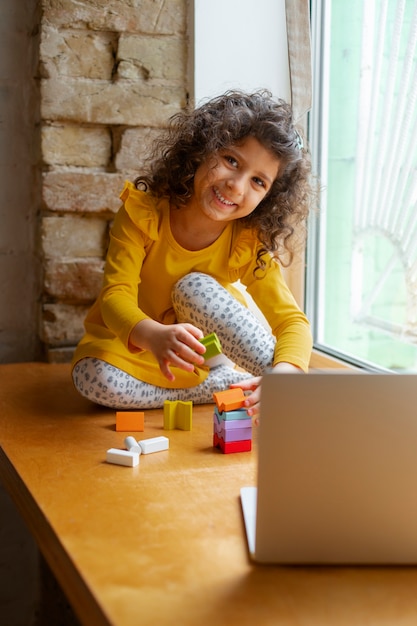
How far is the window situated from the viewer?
5.16 feet

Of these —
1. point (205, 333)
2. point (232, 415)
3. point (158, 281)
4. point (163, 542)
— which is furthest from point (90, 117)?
point (163, 542)

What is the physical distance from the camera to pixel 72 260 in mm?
1714

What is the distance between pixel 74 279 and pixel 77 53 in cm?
48

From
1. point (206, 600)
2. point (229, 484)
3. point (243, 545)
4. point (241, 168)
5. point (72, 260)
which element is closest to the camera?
point (206, 600)

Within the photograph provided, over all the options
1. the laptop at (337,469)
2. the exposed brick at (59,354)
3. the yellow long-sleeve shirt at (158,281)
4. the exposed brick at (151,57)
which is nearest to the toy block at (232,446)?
the yellow long-sleeve shirt at (158,281)

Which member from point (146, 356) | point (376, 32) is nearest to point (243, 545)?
point (146, 356)

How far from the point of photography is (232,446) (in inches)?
Result: 46.5

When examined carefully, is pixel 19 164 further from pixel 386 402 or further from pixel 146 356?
pixel 386 402

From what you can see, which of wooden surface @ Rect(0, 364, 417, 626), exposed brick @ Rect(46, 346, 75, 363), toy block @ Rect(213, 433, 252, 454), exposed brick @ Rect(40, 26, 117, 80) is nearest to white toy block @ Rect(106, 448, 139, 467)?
wooden surface @ Rect(0, 364, 417, 626)

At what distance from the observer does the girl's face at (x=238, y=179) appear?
1.40 meters

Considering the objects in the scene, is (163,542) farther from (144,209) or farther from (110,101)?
(110,101)

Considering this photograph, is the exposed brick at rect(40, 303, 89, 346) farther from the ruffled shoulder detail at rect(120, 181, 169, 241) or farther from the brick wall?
the ruffled shoulder detail at rect(120, 181, 169, 241)

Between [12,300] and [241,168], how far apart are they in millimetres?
651

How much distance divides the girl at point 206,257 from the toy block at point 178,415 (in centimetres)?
7
